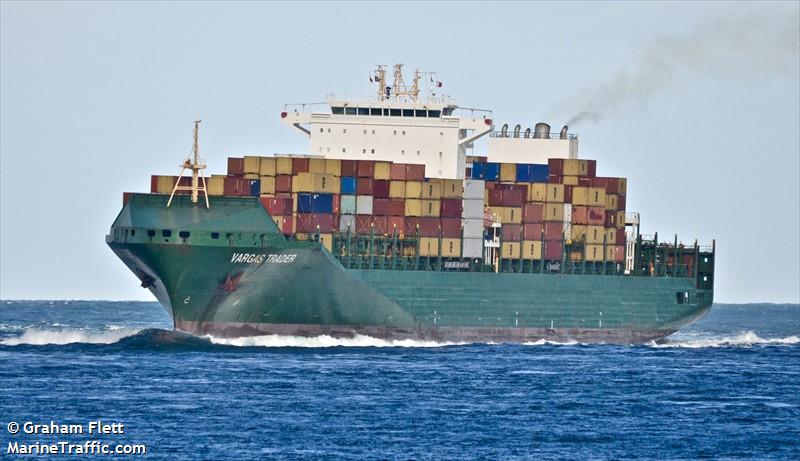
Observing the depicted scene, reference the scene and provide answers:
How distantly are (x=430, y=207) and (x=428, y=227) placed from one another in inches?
33.4

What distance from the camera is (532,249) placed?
2817 inches

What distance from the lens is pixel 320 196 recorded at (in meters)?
67.3

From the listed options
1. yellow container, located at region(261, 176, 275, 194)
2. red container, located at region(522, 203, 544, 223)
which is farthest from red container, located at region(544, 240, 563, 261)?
yellow container, located at region(261, 176, 275, 194)

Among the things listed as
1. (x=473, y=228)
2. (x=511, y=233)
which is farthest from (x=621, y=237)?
(x=473, y=228)

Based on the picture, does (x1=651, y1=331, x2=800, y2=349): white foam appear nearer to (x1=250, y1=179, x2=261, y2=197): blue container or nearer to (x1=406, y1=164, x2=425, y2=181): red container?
(x1=406, y1=164, x2=425, y2=181): red container

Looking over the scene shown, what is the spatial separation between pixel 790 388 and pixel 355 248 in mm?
19557

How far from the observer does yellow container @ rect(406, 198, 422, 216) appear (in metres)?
68.6

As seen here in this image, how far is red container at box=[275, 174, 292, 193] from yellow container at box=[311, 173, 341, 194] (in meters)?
1.02

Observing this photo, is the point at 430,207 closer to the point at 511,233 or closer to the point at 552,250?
the point at 511,233

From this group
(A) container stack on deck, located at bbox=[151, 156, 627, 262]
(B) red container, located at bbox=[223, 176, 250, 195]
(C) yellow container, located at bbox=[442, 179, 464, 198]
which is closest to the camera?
(A) container stack on deck, located at bbox=[151, 156, 627, 262]

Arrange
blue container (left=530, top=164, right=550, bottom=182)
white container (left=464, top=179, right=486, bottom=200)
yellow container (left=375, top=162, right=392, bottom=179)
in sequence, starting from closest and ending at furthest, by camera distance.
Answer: yellow container (left=375, top=162, right=392, bottom=179) → white container (left=464, top=179, right=486, bottom=200) → blue container (left=530, top=164, right=550, bottom=182)

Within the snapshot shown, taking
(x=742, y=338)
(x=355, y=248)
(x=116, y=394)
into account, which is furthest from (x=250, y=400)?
(x=742, y=338)

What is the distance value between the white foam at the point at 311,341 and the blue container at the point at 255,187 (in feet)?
19.9

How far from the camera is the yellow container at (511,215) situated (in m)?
71.3
